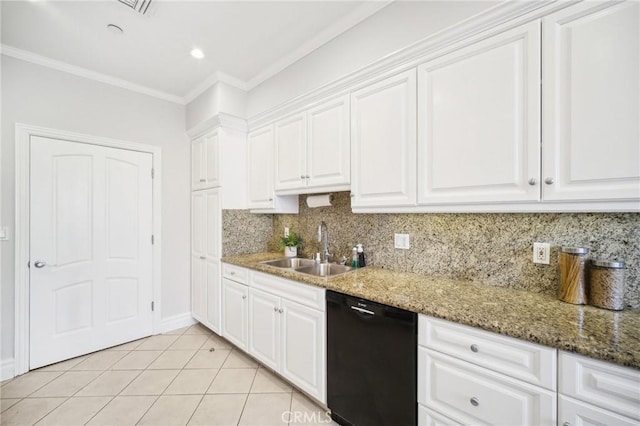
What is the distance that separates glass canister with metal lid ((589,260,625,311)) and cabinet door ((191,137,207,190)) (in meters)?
3.17

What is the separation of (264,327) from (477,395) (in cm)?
155

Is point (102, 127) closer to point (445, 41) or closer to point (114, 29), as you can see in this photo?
point (114, 29)

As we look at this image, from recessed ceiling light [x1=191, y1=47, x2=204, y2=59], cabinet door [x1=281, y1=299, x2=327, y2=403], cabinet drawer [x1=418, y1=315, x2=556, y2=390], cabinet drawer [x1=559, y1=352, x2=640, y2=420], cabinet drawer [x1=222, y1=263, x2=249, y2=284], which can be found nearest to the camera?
cabinet drawer [x1=559, y1=352, x2=640, y2=420]

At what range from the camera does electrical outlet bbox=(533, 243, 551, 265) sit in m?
1.42

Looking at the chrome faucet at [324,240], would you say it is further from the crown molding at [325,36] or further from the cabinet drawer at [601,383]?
the cabinet drawer at [601,383]

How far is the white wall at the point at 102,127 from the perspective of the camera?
221cm

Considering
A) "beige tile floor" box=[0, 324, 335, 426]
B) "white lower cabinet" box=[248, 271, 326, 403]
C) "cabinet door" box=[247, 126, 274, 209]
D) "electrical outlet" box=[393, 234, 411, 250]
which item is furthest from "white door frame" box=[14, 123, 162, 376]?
"electrical outlet" box=[393, 234, 411, 250]

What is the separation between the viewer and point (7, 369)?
2189mm

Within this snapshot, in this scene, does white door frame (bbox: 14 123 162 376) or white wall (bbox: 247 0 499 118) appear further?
white door frame (bbox: 14 123 162 376)

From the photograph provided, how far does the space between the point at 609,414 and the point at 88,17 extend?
3.49 meters

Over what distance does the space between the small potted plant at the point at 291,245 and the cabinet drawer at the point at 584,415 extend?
2.15 metres

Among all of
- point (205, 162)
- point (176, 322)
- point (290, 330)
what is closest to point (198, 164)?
point (205, 162)

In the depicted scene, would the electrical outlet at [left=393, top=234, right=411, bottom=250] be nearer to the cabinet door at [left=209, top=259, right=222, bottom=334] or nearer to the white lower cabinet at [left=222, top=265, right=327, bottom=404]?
the white lower cabinet at [left=222, top=265, right=327, bottom=404]

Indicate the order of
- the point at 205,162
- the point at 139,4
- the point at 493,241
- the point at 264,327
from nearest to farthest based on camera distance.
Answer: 1. the point at 493,241
2. the point at 139,4
3. the point at 264,327
4. the point at 205,162
